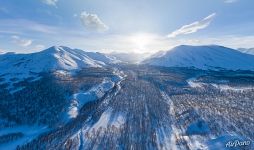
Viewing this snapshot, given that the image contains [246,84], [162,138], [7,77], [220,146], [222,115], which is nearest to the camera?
[220,146]

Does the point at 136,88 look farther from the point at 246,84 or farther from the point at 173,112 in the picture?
the point at 246,84

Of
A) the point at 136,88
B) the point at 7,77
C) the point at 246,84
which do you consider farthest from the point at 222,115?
the point at 7,77

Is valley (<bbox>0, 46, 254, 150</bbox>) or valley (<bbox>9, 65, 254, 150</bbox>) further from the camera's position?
valley (<bbox>0, 46, 254, 150</bbox>)

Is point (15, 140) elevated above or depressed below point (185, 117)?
below

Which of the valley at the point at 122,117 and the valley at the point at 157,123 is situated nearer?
the valley at the point at 157,123

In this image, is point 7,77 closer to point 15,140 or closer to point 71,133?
point 15,140

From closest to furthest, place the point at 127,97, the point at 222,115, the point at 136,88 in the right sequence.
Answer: the point at 222,115 → the point at 127,97 → the point at 136,88

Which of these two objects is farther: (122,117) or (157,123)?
(122,117)

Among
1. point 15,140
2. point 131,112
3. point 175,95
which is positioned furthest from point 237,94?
point 15,140

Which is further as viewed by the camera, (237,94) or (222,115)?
(237,94)
